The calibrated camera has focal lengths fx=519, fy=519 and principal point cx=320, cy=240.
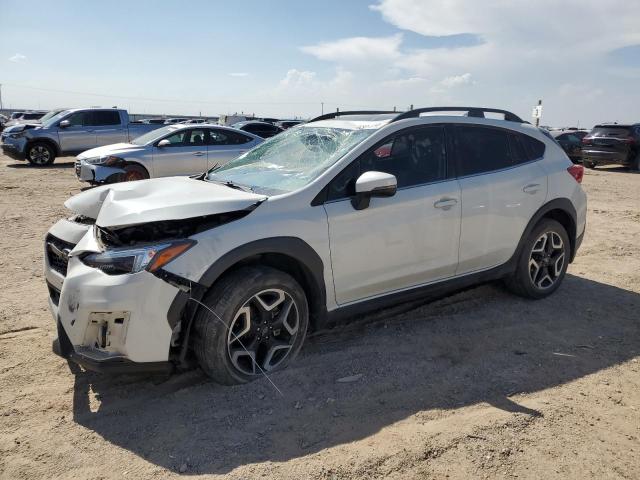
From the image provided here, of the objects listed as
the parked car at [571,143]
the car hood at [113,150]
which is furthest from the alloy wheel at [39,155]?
the parked car at [571,143]

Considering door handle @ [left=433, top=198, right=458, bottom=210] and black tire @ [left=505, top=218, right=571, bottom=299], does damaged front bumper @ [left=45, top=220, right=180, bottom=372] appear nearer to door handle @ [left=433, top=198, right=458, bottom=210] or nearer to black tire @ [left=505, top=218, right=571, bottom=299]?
door handle @ [left=433, top=198, right=458, bottom=210]

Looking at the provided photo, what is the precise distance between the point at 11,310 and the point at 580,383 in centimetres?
449

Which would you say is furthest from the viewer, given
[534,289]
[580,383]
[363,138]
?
[534,289]

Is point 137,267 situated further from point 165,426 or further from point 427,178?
point 427,178

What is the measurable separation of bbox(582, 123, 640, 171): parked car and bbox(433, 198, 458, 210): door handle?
16.8 m

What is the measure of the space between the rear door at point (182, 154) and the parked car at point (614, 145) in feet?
46.0

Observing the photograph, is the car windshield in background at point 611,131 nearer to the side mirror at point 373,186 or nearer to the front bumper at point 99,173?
the front bumper at point 99,173

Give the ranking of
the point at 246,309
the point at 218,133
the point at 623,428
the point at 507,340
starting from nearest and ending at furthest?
the point at 623,428, the point at 246,309, the point at 507,340, the point at 218,133

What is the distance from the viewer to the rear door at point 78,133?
51.7 ft

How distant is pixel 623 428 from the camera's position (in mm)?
2936

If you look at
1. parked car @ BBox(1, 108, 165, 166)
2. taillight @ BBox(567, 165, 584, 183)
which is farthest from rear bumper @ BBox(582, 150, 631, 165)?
taillight @ BBox(567, 165, 584, 183)

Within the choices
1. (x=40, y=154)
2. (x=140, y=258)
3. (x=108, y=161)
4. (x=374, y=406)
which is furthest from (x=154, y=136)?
(x=374, y=406)

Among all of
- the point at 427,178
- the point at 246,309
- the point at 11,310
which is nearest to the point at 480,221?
the point at 427,178

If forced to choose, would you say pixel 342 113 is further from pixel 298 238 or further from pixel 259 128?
pixel 259 128
